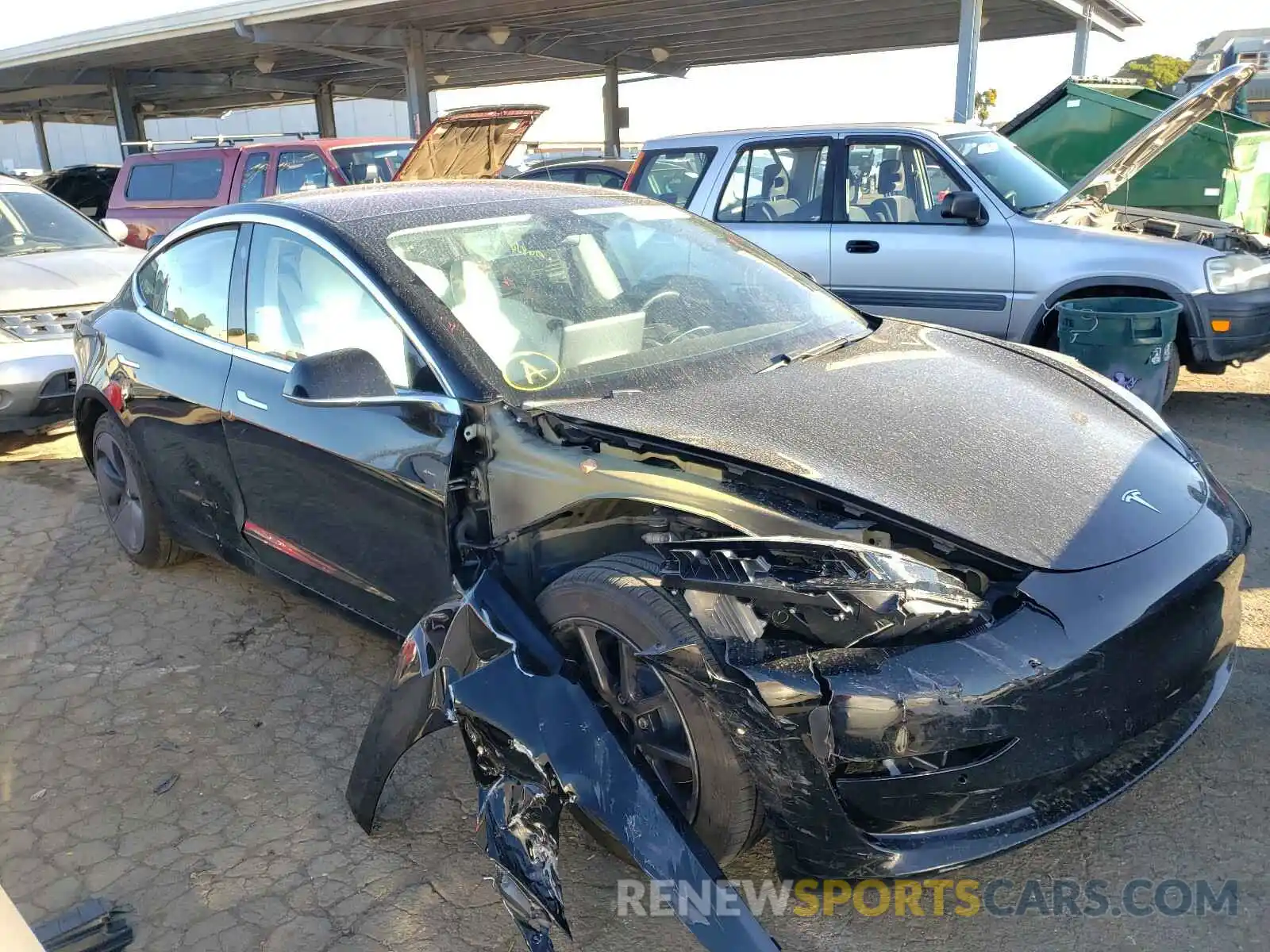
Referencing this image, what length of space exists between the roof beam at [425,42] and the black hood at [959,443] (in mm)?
16808

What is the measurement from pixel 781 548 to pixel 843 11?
17.2 meters

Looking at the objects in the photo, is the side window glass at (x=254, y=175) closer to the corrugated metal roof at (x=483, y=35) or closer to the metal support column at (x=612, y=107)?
the corrugated metal roof at (x=483, y=35)

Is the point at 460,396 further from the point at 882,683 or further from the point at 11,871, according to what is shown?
the point at 11,871

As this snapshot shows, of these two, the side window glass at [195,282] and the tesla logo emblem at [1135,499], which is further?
the side window glass at [195,282]

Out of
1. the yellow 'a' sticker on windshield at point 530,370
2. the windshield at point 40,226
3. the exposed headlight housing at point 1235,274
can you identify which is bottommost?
the exposed headlight housing at point 1235,274

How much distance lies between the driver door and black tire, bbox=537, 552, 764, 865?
2.00 ft

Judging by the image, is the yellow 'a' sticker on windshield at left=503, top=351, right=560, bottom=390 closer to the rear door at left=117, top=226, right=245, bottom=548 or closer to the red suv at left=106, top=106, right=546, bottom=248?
the rear door at left=117, top=226, right=245, bottom=548

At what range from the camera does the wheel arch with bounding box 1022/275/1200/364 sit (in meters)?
5.73

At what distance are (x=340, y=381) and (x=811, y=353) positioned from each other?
1452 mm

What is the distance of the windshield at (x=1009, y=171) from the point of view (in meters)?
6.29

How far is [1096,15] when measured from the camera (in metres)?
17.3

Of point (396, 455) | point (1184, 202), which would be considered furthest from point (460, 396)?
point (1184, 202)

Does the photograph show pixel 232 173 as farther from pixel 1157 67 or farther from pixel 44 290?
pixel 1157 67

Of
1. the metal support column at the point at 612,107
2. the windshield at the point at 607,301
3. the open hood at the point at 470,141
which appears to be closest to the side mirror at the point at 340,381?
the windshield at the point at 607,301
